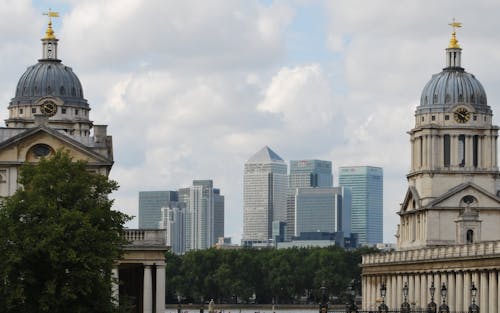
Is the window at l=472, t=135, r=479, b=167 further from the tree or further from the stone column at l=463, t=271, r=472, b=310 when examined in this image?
the tree

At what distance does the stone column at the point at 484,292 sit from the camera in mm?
159500

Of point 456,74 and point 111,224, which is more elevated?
point 456,74

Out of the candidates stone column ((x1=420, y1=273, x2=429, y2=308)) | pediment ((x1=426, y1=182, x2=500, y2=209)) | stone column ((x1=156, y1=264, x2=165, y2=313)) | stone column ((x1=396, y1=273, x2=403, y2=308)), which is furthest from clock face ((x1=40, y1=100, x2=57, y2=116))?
stone column ((x1=156, y1=264, x2=165, y2=313))

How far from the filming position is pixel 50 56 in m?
187

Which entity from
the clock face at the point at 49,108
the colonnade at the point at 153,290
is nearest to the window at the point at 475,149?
the clock face at the point at 49,108

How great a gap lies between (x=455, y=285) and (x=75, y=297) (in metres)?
82.1

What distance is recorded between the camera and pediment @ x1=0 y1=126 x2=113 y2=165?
120562mm

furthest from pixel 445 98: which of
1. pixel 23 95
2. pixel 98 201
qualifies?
pixel 98 201

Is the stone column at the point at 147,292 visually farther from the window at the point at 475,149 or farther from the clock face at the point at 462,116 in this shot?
the window at the point at 475,149

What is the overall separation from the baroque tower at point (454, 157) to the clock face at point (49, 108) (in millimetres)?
35899

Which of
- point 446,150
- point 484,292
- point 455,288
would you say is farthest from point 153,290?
point 446,150

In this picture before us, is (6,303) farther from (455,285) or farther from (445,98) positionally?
(445,98)

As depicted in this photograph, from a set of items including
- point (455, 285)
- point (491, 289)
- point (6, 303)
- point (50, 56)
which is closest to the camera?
point (6, 303)

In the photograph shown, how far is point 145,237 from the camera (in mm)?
116375
